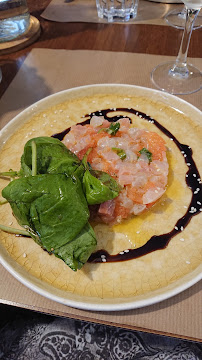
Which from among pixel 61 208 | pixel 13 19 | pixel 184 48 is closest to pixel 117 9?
pixel 13 19

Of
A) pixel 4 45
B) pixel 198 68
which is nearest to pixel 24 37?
pixel 4 45

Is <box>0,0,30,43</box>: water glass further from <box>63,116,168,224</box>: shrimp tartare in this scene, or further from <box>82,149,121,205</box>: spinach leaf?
<box>82,149,121,205</box>: spinach leaf

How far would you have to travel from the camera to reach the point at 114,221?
1444 mm

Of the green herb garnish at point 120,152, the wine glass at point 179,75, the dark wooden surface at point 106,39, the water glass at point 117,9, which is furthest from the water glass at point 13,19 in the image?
the green herb garnish at point 120,152

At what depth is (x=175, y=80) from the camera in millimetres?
2240

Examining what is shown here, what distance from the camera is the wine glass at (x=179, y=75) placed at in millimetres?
2145

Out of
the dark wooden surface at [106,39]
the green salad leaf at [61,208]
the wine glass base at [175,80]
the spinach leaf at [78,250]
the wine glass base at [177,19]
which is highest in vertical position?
the wine glass base at [177,19]

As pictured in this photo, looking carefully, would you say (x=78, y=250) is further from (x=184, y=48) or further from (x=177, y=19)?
(x=177, y=19)

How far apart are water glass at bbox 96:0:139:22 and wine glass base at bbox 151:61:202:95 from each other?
833 millimetres

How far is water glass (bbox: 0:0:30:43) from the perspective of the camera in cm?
246

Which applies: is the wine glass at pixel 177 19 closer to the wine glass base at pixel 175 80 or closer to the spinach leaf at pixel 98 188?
the wine glass base at pixel 175 80

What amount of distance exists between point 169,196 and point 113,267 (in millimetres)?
473

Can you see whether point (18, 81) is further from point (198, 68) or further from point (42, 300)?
point (42, 300)

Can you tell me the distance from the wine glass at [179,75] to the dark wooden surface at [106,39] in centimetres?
23
